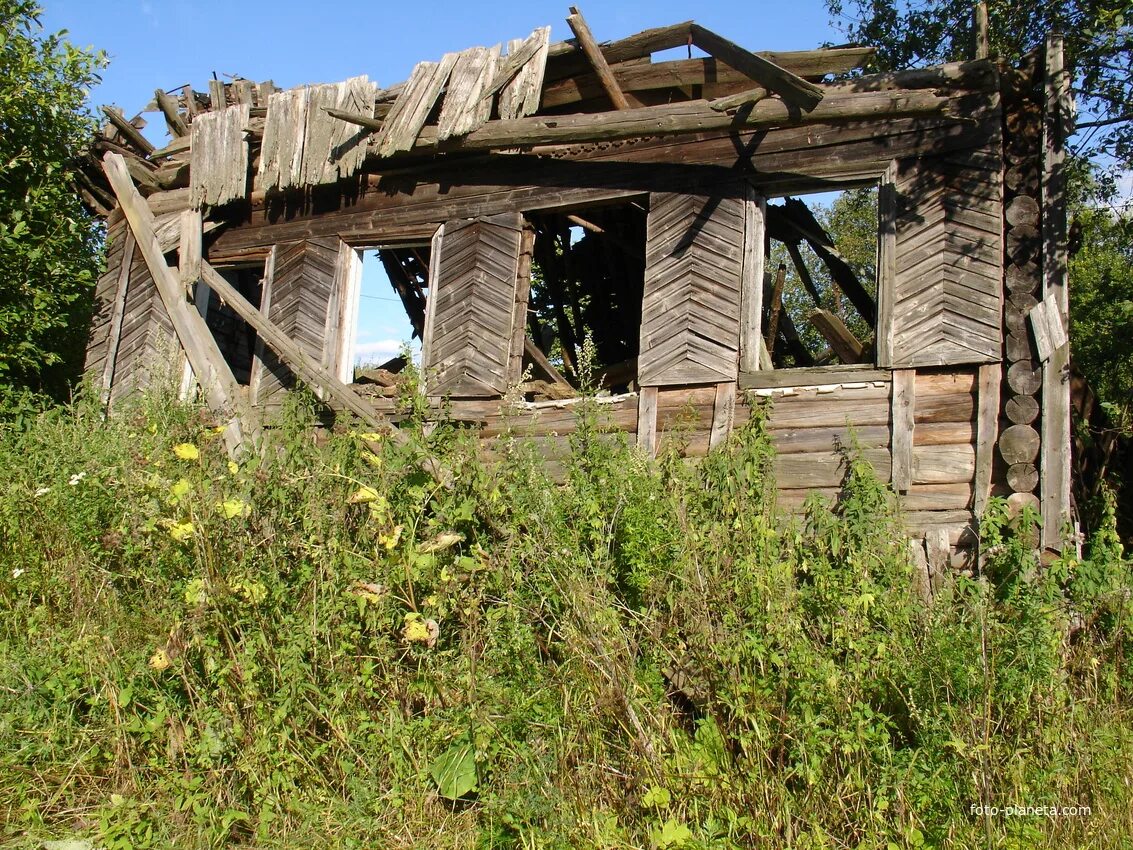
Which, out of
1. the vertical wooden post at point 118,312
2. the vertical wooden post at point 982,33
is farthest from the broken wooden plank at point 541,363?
the vertical wooden post at point 118,312

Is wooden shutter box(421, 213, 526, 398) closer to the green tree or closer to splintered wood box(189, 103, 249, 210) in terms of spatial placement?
splintered wood box(189, 103, 249, 210)

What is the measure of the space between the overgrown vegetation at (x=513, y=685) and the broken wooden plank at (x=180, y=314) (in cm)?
386

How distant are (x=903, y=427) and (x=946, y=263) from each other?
1.28m

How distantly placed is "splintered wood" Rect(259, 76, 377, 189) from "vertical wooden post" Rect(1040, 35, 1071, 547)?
19.3ft

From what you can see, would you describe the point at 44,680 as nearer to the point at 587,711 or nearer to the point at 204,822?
the point at 204,822

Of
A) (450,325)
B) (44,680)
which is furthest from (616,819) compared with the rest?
(450,325)

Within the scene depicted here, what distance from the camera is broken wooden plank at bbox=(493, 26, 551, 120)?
27.0ft

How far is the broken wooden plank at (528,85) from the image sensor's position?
8.23 meters

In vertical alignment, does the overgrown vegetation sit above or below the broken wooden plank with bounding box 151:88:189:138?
below

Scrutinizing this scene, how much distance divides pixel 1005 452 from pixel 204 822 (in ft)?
18.3

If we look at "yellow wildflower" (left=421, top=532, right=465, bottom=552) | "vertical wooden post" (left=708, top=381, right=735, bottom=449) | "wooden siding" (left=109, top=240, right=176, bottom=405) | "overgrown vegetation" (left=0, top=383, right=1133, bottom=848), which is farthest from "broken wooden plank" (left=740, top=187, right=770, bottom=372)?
"wooden siding" (left=109, top=240, right=176, bottom=405)

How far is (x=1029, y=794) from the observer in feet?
11.8

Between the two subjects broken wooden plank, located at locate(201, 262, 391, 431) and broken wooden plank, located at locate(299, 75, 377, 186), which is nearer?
broken wooden plank, located at locate(201, 262, 391, 431)

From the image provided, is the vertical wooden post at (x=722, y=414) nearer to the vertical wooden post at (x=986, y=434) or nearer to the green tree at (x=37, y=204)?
the vertical wooden post at (x=986, y=434)
